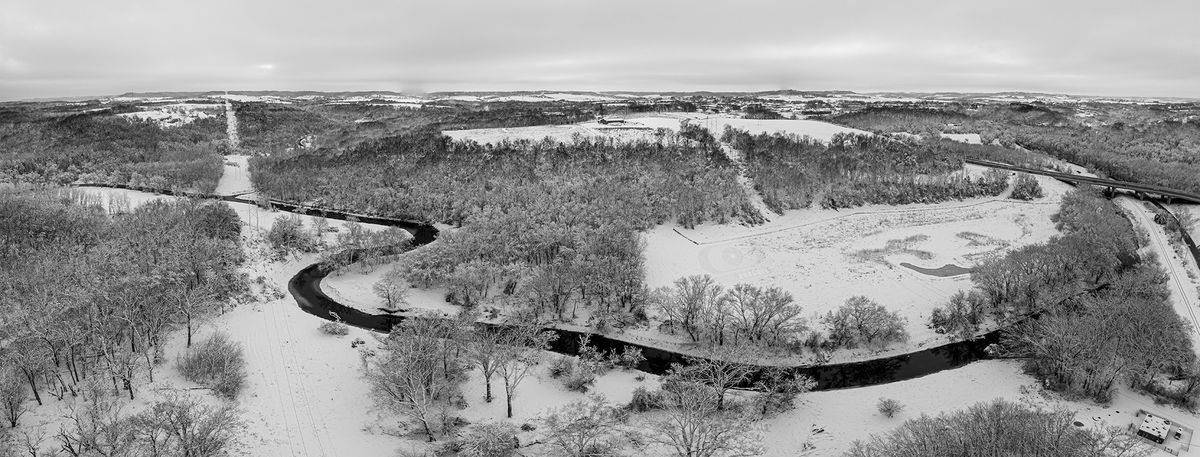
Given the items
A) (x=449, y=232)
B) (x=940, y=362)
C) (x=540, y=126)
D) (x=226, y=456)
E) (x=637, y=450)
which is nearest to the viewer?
(x=226, y=456)

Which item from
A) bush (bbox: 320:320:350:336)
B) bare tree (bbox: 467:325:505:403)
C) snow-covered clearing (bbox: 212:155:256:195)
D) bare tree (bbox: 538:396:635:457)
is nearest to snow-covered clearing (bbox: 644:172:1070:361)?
bare tree (bbox: 538:396:635:457)

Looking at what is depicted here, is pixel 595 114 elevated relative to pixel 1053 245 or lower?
elevated

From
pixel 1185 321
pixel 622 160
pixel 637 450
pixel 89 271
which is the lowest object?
pixel 637 450

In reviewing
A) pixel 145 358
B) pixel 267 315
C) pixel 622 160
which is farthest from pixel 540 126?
pixel 145 358

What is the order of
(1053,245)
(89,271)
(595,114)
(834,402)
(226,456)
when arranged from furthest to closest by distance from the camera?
1. (595,114)
2. (1053,245)
3. (89,271)
4. (834,402)
5. (226,456)

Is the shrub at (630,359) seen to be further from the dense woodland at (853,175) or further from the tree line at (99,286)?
the dense woodland at (853,175)

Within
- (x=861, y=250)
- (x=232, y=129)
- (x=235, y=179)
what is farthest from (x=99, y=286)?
(x=232, y=129)

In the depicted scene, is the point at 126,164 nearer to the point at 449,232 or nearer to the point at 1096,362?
the point at 449,232

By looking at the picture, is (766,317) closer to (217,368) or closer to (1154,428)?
(1154,428)
